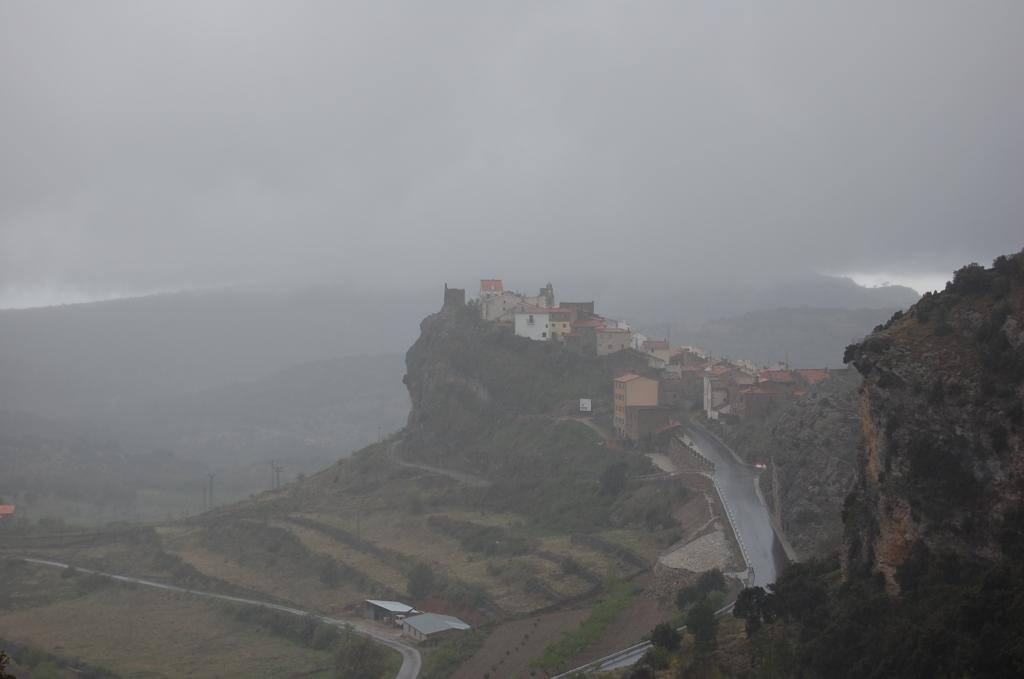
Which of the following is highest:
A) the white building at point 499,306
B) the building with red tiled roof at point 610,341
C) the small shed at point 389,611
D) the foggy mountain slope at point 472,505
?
the white building at point 499,306

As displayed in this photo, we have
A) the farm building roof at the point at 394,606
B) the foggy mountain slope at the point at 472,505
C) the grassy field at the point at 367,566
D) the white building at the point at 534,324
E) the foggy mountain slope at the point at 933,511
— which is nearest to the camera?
the foggy mountain slope at the point at 933,511

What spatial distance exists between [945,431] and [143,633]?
47756 millimetres

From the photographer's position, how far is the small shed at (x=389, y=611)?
169 ft

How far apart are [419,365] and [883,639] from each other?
75847 millimetres

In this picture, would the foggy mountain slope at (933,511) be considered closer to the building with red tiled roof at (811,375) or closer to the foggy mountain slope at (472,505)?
the foggy mountain slope at (472,505)

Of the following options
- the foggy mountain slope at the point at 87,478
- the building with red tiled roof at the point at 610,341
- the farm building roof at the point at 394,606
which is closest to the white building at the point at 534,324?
the building with red tiled roof at the point at 610,341

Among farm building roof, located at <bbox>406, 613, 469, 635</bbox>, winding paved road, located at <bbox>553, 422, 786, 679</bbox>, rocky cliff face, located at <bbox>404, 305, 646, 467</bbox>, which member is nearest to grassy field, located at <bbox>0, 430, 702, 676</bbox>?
farm building roof, located at <bbox>406, 613, 469, 635</bbox>

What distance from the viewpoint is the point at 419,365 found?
317 ft

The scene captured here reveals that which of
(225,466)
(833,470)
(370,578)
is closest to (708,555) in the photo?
(833,470)

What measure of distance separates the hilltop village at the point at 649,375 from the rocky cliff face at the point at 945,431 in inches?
1311

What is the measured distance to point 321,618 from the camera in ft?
176

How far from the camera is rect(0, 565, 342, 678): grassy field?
47781 mm

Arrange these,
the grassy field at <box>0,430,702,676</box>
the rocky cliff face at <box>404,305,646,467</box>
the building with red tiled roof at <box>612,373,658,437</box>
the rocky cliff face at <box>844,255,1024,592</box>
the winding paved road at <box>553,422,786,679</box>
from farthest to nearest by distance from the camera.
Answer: the rocky cliff face at <box>404,305,646,467</box> → the building with red tiled roof at <box>612,373,658,437</box> → the grassy field at <box>0,430,702,676</box> → the winding paved road at <box>553,422,786,679</box> → the rocky cliff face at <box>844,255,1024,592</box>

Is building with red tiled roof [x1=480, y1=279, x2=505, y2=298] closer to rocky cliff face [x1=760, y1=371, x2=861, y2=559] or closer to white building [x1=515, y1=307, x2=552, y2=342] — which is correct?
white building [x1=515, y1=307, x2=552, y2=342]
